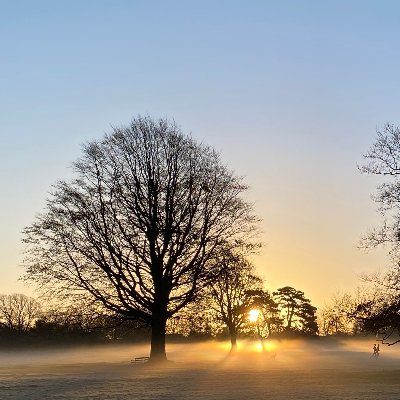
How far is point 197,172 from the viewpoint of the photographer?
39.4m

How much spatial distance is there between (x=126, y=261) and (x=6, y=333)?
67056mm

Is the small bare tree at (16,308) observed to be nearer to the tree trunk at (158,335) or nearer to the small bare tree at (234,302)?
the small bare tree at (234,302)

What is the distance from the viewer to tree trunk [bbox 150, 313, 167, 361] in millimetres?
38312

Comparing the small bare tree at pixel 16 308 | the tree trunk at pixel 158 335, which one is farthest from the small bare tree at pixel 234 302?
the small bare tree at pixel 16 308

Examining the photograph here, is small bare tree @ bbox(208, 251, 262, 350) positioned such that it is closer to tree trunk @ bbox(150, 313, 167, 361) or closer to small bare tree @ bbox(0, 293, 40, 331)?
tree trunk @ bbox(150, 313, 167, 361)

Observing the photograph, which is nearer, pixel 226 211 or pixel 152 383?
pixel 152 383

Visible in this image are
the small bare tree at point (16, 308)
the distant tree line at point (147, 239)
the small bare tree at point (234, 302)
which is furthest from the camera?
the small bare tree at point (16, 308)

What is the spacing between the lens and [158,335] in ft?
127

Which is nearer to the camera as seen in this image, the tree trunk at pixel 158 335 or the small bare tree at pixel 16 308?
the tree trunk at pixel 158 335

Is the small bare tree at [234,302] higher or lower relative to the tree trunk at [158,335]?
higher

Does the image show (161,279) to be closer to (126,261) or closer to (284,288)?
(126,261)

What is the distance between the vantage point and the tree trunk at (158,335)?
38.3 m

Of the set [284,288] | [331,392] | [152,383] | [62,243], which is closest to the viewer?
[331,392]

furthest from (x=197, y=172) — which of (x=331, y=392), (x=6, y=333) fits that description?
(x=6, y=333)
